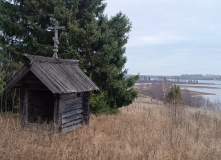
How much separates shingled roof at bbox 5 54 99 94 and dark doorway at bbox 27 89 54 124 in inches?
39.8

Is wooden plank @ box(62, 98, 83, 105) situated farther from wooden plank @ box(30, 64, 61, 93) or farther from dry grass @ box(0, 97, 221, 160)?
dry grass @ box(0, 97, 221, 160)

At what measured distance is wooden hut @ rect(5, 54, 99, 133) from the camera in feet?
19.9

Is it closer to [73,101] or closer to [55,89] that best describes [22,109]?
[73,101]

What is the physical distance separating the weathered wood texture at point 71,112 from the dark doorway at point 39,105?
0.80 meters

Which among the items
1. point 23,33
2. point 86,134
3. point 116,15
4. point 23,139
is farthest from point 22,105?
point 116,15

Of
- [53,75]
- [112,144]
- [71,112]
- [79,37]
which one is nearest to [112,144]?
[112,144]

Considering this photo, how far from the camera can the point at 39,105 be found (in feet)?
26.1

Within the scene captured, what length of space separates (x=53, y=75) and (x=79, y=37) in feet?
13.0

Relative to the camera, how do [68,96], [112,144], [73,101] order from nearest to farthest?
1. [112,144]
2. [68,96]
3. [73,101]

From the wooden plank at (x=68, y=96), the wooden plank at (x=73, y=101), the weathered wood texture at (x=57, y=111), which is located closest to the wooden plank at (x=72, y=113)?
the weathered wood texture at (x=57, y=111)

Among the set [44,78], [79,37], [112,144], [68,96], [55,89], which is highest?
[79,37]

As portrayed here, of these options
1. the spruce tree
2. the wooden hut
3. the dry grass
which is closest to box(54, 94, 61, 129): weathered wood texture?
the wooden hut

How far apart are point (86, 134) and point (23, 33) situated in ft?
23.6

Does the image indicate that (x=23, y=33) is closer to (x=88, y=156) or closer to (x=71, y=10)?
(x=71, y=10)
